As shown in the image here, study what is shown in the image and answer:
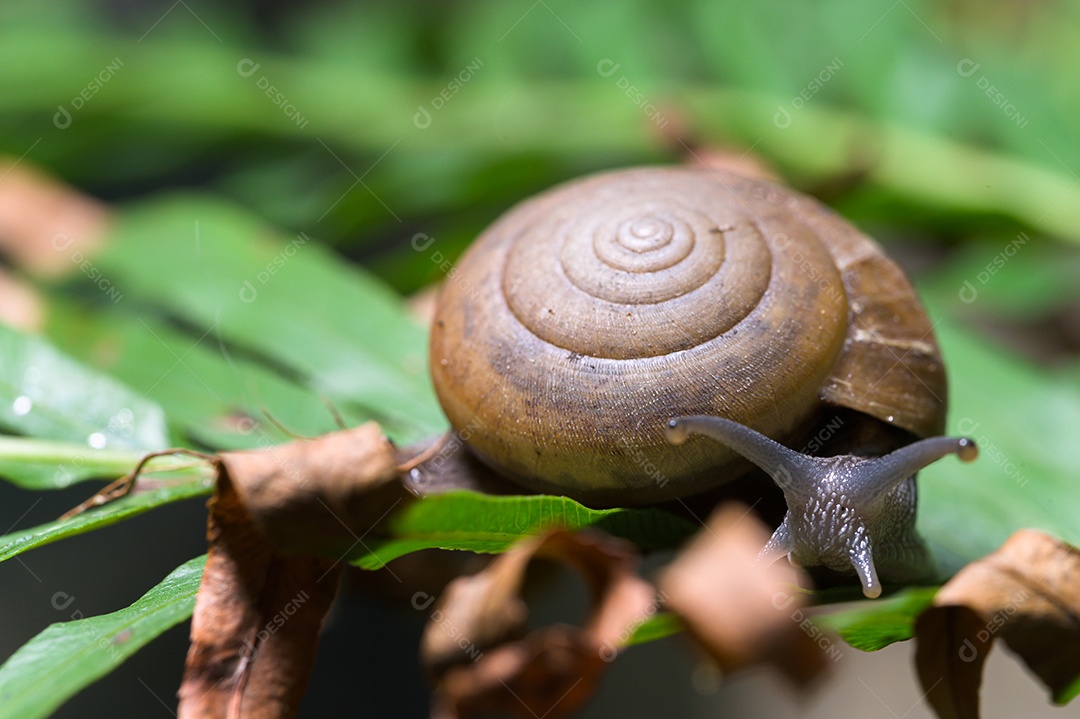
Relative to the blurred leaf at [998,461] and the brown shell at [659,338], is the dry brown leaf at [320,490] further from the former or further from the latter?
the blurred leaf at [998,461]

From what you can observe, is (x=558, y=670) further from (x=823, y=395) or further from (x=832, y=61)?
(x=832, y=61)

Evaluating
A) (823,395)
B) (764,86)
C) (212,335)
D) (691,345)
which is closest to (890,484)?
(823,395)

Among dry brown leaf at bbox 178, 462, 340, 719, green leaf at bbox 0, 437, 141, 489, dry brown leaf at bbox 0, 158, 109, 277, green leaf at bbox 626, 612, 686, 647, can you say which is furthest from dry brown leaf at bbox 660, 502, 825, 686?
dry brown leaf at bbox 0, 158, 109, 277

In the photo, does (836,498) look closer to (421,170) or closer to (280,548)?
(280,548)

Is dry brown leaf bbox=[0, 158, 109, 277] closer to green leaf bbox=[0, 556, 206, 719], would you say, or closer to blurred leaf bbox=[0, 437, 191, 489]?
blurred leaf bbox=[0, 437, 191, 489]

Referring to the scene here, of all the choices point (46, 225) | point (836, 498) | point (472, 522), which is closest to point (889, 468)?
point (836, 498)
